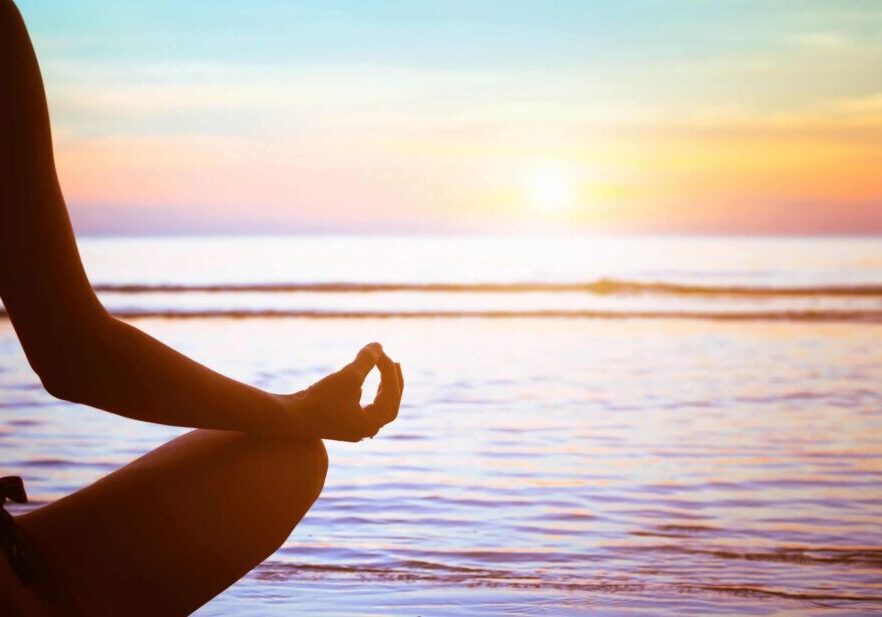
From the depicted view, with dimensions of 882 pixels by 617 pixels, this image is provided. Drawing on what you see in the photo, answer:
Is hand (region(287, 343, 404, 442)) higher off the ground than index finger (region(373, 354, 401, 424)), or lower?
lower

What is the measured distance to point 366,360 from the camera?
1289 millimetres

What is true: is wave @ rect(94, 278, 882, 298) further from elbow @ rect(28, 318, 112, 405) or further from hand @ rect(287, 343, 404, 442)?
elbow @ rect(28, 318, 112, 405)

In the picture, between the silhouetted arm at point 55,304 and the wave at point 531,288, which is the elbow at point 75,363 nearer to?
the silhouetted arm at point 55,304

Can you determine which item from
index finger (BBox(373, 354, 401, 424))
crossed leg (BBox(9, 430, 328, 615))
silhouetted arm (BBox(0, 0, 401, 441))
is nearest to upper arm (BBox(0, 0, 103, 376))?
silhouetted arm (BBox(0, 0, 401, 441))

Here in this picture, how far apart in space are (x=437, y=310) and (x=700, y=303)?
530cm

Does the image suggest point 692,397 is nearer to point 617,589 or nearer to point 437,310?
point 617,589

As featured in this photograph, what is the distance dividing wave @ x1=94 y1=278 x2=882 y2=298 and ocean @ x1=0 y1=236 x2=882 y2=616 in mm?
6691

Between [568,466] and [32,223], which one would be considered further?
[568,466]

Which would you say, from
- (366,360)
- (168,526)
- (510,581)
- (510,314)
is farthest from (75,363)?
(510,314)

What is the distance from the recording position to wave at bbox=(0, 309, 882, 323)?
17422 millimetres

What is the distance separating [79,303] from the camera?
98cm

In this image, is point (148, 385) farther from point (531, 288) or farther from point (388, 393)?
point (531, 288)

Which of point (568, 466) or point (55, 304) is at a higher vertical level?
point (568, 466)

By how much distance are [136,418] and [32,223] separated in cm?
25
